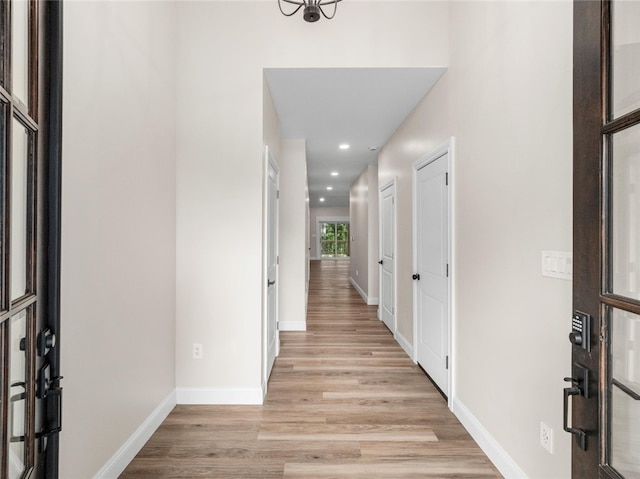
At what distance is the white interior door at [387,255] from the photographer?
4539 millimetres

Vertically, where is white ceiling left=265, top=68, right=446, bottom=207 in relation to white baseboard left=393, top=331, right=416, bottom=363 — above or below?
above

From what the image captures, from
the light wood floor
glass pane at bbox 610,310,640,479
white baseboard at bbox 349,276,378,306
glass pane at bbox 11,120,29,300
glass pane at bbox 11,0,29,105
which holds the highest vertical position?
glass pane at bbox 11,0,29,105

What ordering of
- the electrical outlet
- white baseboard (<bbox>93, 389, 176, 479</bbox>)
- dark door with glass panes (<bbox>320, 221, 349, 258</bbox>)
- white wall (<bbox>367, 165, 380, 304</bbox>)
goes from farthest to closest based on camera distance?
1. dark door with glass panes (<bbox>320, 221, 349, 258</bbox>)
2. white wall (<bbox>367, 165, 380, 304</bbox>)
3. white baseboard (<bbox>93, 389, 176, 479</bbox>)
4. the electrical outlet

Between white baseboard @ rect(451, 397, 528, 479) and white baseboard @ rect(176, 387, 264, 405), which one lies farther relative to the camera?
white baseboard @ rect(176, 387, 264, 405)

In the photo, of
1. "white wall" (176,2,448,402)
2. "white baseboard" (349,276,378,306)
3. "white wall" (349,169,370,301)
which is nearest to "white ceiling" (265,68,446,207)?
"white wall" (176,2,448,402)

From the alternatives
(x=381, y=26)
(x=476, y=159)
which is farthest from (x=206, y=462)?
(x=381, y=26)

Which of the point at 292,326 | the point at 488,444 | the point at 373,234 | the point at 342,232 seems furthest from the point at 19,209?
the point at 342,232

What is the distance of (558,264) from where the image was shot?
1474mm

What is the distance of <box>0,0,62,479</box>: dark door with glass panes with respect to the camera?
29.9 inches

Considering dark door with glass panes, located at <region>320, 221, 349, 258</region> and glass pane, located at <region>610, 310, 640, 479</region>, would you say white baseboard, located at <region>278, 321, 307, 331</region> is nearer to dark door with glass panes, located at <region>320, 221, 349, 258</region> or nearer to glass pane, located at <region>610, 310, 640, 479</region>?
glass pane, located at <region>610, 310, 640, 479</region>

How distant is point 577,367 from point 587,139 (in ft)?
2.25

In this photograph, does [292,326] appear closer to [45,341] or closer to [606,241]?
[45,341]

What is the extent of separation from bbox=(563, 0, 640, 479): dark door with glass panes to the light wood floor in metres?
1.18

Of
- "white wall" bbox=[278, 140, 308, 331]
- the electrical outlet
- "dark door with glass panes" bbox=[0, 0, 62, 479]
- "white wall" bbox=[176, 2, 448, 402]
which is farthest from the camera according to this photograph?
"white wall" bbox=[278, 140, 308, 331]
